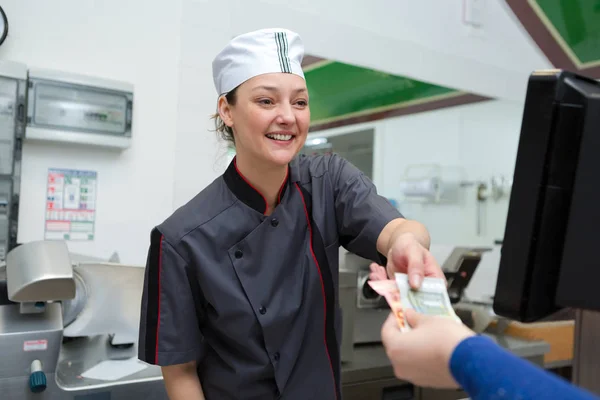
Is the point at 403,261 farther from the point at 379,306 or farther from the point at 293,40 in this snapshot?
the point at 379,306

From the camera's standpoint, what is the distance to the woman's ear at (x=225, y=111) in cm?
128

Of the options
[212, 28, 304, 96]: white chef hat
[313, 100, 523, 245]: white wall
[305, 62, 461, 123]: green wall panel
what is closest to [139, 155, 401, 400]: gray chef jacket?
[212, 28, 304, 96]: white chef hat

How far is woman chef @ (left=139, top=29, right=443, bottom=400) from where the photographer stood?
3.88 feet

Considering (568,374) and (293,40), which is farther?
(568,374)

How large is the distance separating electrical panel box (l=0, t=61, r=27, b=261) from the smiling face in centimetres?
115

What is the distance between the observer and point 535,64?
3.93 meters

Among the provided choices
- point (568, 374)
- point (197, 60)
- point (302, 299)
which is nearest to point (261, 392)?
point (302, 299)

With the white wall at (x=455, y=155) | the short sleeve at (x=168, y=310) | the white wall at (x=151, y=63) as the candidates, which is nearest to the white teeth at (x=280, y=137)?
the short sleeve at (x=168, y=310)

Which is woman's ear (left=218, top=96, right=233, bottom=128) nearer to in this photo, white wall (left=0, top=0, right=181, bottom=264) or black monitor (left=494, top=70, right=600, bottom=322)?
black monitor (left=494, top=70, right=600, bottom=322)

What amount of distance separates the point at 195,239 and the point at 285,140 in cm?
32

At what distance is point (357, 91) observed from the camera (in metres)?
3.27

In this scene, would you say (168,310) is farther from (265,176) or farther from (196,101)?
(196,101)

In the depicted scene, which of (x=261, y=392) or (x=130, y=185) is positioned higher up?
(x=130, y=185)

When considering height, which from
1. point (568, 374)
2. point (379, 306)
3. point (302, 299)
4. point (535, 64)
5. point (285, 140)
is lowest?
point (568, 374)
